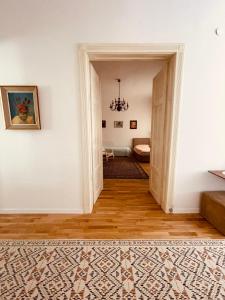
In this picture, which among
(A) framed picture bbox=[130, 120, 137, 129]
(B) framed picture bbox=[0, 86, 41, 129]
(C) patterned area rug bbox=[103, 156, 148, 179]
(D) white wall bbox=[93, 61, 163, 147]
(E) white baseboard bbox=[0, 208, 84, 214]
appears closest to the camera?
(B) framed picture bbox=[0, 86, 41, 129]

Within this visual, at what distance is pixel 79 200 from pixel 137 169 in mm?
2847

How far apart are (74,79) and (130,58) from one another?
0.88 m

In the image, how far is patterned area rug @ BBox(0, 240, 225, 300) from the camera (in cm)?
142

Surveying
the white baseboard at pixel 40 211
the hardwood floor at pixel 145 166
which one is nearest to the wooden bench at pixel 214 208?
the white baseboard at pixel 40 211

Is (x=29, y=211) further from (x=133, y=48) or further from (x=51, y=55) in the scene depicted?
(x=133, y=48)

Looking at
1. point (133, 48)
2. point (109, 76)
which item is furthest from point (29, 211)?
point (109, 76)

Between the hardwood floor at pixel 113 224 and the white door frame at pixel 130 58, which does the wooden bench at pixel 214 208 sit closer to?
the hardwood floor at pixel 113 224

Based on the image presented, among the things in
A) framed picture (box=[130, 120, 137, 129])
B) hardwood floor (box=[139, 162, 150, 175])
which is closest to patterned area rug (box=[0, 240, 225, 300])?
hardwood floor (box=[139, 162, 150, 175])

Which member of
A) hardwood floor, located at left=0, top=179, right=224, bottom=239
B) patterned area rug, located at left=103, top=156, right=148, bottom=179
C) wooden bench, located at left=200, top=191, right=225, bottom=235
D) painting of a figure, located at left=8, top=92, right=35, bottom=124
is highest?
painting of a figure, located at left=8, top=92, right=35, bottom=124

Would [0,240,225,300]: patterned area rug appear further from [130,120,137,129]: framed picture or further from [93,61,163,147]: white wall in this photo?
[130,120,137,129]: framed picture

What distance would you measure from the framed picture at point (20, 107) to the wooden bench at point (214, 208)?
2.74m

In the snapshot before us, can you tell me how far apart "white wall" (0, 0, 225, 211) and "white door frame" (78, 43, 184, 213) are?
0.29ft

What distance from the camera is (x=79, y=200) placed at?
2.64 metres

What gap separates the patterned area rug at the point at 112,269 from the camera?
1417mm
